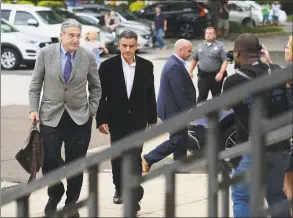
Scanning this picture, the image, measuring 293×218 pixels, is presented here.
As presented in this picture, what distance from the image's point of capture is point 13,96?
17828 mm

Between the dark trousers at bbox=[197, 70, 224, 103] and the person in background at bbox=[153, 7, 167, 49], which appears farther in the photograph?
the person in background at bbox=[153, 7, 167, 49]

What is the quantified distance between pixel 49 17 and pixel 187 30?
381 inches

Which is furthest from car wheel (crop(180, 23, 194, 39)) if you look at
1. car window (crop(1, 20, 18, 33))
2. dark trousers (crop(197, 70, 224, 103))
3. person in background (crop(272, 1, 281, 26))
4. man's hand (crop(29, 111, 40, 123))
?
man's hand (crop(29, 111, 40, 123))

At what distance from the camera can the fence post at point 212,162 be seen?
3.53 m

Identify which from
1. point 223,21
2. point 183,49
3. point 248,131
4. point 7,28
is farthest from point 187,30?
point 248,131

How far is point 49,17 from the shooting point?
27.2 metres

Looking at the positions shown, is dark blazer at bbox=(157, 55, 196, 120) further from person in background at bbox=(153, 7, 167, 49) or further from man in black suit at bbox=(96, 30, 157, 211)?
person in background at bbox=(153, 7, 167, 49)

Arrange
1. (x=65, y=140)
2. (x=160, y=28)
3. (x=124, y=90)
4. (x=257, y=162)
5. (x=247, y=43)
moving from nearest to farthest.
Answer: (x=257, y=162) < (x=247, y=43) < (x=65, y=140) < (x=124, y=90) < (x=160, y=28)

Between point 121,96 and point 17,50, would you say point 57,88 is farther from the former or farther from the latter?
point 17,50

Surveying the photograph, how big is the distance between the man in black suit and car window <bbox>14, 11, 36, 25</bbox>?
19198 mm

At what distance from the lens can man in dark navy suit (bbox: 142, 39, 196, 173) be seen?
968cm

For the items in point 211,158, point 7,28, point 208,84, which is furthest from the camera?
point 7,28

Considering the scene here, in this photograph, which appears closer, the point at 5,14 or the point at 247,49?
the point at 247,49

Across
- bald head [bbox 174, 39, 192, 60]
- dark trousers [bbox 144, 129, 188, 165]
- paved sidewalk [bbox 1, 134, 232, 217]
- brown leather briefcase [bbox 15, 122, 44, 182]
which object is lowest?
dark trousers [bbox 144, 129, 188, 165]
